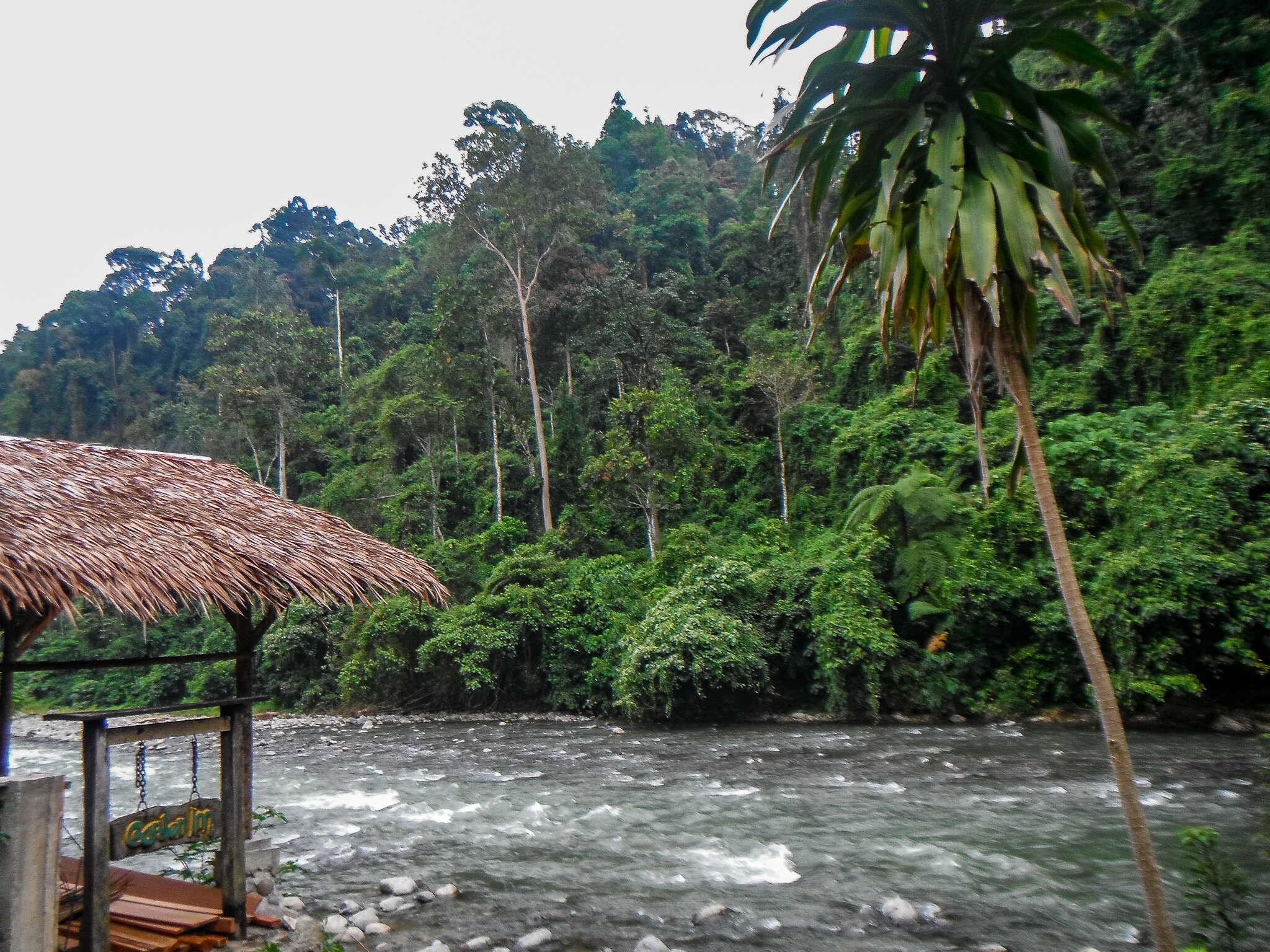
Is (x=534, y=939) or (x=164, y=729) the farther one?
(x=534, y=939)

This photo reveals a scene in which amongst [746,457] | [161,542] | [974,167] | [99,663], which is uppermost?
[746,457]

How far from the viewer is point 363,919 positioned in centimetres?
643

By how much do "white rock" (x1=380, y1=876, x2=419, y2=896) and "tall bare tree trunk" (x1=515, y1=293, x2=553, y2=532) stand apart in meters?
17.5

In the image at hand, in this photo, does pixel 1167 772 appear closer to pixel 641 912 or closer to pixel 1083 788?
pixel 1083 788

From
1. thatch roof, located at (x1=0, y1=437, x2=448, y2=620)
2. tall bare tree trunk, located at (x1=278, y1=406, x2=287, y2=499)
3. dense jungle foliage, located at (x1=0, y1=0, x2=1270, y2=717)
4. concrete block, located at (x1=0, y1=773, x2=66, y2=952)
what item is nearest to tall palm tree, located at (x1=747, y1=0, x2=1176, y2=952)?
thatch roof, located at (x1=0, y1=437, x2=448, y2=620)

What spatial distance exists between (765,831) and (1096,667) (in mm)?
6119

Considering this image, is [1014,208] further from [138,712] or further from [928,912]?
[138,712]

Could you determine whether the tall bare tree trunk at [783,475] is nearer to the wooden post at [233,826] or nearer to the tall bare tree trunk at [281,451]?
the tall bare tree trunk at [281,451]

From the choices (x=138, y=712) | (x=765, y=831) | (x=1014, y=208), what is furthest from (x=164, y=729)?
(x=765, y=831)

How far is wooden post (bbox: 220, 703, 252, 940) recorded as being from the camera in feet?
18.3

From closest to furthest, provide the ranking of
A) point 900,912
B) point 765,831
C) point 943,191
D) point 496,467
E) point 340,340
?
point 943,191
point 900,912
point 765,831
point 496,467
point 340,340

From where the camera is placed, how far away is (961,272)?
394 centimetres

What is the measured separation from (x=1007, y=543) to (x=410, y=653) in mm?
15321

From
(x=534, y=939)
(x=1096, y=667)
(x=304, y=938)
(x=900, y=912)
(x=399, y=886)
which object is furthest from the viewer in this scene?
(x=399, y=886)
